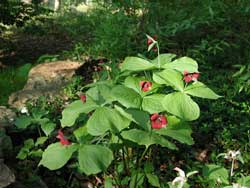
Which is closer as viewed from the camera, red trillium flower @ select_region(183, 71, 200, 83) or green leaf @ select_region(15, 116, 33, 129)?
red trillium flower @ select_region(183, 71, 200, 83)

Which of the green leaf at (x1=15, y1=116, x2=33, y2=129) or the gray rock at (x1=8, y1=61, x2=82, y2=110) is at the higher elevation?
the green leaf at (x1=15, y1=116, x2=33, y2=129)

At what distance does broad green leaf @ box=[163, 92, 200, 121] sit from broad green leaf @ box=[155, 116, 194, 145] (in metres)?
0.13

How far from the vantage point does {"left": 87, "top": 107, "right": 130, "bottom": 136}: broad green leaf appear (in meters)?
2.25

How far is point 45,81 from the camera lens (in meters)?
5.48

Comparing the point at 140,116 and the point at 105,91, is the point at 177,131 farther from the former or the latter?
the point at 105,91

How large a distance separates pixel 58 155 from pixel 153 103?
572 mm

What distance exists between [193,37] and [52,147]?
411 cm

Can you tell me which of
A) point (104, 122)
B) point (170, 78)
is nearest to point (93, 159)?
→ point (104, 122)

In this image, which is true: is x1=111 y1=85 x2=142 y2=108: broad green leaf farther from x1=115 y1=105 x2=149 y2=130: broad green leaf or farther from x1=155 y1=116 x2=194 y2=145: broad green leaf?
x1=155 y1=116 x2=194 y2=145: broad green leaf

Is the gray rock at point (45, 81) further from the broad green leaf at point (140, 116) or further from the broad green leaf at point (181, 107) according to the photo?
the broad green leaf at point (181, 107)

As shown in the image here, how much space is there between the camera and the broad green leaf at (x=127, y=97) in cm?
234

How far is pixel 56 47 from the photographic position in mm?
8547

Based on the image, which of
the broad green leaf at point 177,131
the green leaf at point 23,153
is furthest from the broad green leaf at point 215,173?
the green leaf at point 23,153

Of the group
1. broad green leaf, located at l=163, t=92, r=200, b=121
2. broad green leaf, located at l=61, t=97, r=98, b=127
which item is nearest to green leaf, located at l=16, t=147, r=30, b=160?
broad green leaf, located at l=61, t=97, r=98, b=127
